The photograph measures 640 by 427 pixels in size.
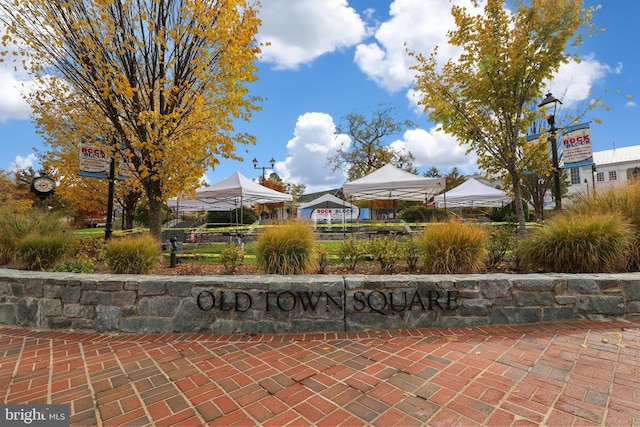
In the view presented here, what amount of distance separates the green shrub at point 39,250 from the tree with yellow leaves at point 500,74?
7.38 meters

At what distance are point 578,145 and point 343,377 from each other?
783cm

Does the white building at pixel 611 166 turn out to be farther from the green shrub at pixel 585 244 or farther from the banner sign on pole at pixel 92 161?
the banner sign on pole at pixel 92 161

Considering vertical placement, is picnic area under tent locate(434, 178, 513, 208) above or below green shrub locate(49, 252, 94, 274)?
above

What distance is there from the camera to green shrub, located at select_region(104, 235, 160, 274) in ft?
14.6

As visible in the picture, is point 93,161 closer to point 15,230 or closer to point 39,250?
point 15,230

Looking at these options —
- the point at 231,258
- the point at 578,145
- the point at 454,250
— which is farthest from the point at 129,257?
the point at 578,145

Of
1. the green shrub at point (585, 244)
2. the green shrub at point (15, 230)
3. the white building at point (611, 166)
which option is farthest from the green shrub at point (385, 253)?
the white building at point (611, 166)

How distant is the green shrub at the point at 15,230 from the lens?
5328mm

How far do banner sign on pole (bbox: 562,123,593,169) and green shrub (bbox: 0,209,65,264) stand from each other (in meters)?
10.5

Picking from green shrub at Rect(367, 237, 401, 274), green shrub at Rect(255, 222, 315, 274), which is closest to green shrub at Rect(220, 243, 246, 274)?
green shrub at Rect(255, 222, 315, 274)

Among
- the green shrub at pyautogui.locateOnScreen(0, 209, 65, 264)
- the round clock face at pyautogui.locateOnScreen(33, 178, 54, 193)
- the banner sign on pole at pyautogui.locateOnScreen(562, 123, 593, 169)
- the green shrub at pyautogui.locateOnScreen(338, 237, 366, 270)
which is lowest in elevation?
the green shrub at pyautogui.locateOnScreen(338, 237, 366, 270)

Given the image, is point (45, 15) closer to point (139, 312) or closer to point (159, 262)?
point (159, 262)

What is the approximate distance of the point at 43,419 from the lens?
6.58 feet

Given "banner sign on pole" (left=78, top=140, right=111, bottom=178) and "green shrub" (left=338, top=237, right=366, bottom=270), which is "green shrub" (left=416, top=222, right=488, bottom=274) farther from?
"banner sign on pole" (left=78, top=140, right=111, bottom=178)
